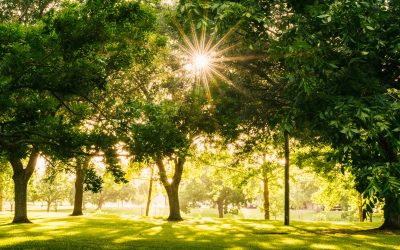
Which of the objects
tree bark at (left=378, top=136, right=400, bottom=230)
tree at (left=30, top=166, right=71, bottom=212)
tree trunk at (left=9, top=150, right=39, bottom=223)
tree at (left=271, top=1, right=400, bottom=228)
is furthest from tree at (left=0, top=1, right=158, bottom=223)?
tree at (left=30, top=166, right=71, bottom=212)

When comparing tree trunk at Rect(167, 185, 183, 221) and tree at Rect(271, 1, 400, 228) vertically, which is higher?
tree at Rect(271, 1, 400, 228)

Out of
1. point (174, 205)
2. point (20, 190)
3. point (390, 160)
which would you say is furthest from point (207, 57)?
point (174, 205)

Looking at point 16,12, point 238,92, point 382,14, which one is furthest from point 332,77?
point 16,12

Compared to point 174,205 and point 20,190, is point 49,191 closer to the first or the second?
point 174,205

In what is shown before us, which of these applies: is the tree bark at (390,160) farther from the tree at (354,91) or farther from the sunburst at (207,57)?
the sunburst at (207,57)

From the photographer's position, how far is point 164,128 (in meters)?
14.1

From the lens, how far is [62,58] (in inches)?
457

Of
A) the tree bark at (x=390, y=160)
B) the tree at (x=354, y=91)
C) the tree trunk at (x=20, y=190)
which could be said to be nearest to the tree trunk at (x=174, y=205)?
the tree trunk at (x=20, y=190)

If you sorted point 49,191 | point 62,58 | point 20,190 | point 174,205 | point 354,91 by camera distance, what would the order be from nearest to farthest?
point 354,91 → point 62,58 → point 20,190 → point 174,205 → point 49,191

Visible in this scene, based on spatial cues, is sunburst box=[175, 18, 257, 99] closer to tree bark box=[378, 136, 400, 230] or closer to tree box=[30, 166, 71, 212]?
tree bark box=[378, 136, 400, 230]

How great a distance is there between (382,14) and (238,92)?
13476 mm

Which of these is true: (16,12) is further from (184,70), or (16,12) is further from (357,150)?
(357,150)

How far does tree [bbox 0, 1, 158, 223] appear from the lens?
412 inches

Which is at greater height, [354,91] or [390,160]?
[354,91]
